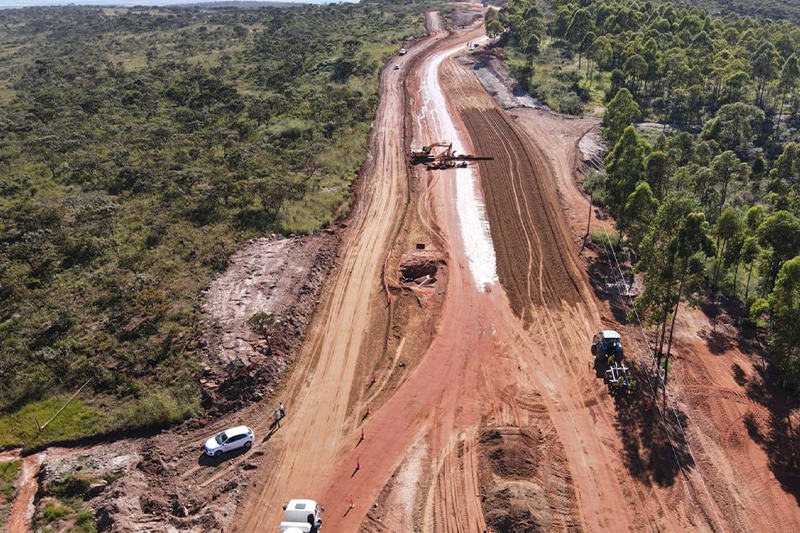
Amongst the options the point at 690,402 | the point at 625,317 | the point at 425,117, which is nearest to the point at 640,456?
the point at 690,402

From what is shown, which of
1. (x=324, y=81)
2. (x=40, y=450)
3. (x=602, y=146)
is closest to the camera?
(x=40, y=450)

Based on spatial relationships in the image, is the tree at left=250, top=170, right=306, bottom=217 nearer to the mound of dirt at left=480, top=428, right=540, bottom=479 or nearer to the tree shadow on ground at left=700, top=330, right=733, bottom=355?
the mound of dirt at left=480, top=428, right=540, bottom=479

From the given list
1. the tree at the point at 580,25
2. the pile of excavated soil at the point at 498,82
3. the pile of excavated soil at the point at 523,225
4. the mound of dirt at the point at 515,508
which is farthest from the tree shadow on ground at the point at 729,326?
the tree at the point at 580,25

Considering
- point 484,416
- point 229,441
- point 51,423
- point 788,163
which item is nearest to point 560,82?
point 788,163

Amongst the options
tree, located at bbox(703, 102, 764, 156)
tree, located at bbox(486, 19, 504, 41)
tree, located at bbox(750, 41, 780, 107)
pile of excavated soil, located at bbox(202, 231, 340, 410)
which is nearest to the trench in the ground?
pile of excavated soil, located at bbox(202, 231, 340, 410)

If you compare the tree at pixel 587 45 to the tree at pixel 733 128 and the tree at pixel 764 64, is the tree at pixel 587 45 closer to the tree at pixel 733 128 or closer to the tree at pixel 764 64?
the tree at pixel 764 64

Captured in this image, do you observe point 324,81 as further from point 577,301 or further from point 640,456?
point 640,456
